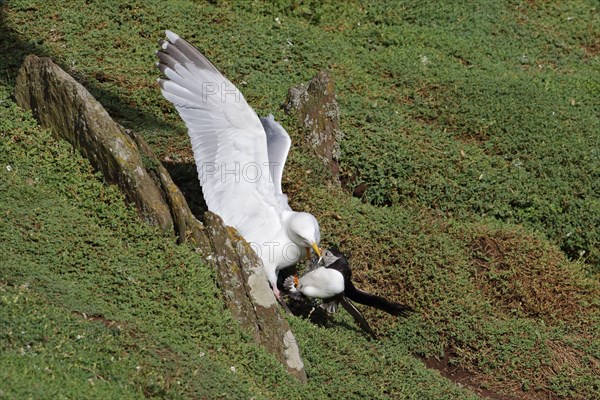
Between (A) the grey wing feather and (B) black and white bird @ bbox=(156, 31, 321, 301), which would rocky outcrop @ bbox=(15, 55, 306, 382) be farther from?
(A) the grey wing feather

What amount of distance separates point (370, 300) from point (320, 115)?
2.72 meters

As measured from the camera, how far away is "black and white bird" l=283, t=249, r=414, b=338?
814 centimetres

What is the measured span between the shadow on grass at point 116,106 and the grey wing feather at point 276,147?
36.1 inches

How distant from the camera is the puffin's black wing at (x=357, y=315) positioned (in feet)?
27.1

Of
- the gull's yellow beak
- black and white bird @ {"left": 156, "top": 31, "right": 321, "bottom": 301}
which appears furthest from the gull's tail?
black and white bird @ {"left": 156, "top": 31, "right": 321, "bottom": 301}

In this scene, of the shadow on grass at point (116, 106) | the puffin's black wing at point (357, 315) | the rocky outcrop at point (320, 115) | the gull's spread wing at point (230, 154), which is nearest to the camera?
the puffin's black wing at point (357, 315)

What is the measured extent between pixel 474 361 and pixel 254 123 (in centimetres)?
281

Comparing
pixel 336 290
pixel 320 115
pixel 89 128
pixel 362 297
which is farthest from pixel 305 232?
pixel 320 115

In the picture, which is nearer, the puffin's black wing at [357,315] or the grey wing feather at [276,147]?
the puffin's black wing at [357,315]

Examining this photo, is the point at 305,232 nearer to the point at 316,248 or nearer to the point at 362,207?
the point at 316,248

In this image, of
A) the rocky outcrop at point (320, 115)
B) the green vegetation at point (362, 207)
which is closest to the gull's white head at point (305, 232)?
the green vegetation at point (362, 207)

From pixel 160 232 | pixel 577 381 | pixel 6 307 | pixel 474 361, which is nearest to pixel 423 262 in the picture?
pixel 474 361

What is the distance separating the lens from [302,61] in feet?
39.6

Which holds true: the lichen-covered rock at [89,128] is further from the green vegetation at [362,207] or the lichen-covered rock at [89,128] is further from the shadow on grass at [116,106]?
the shadow on grass at [116,106]
